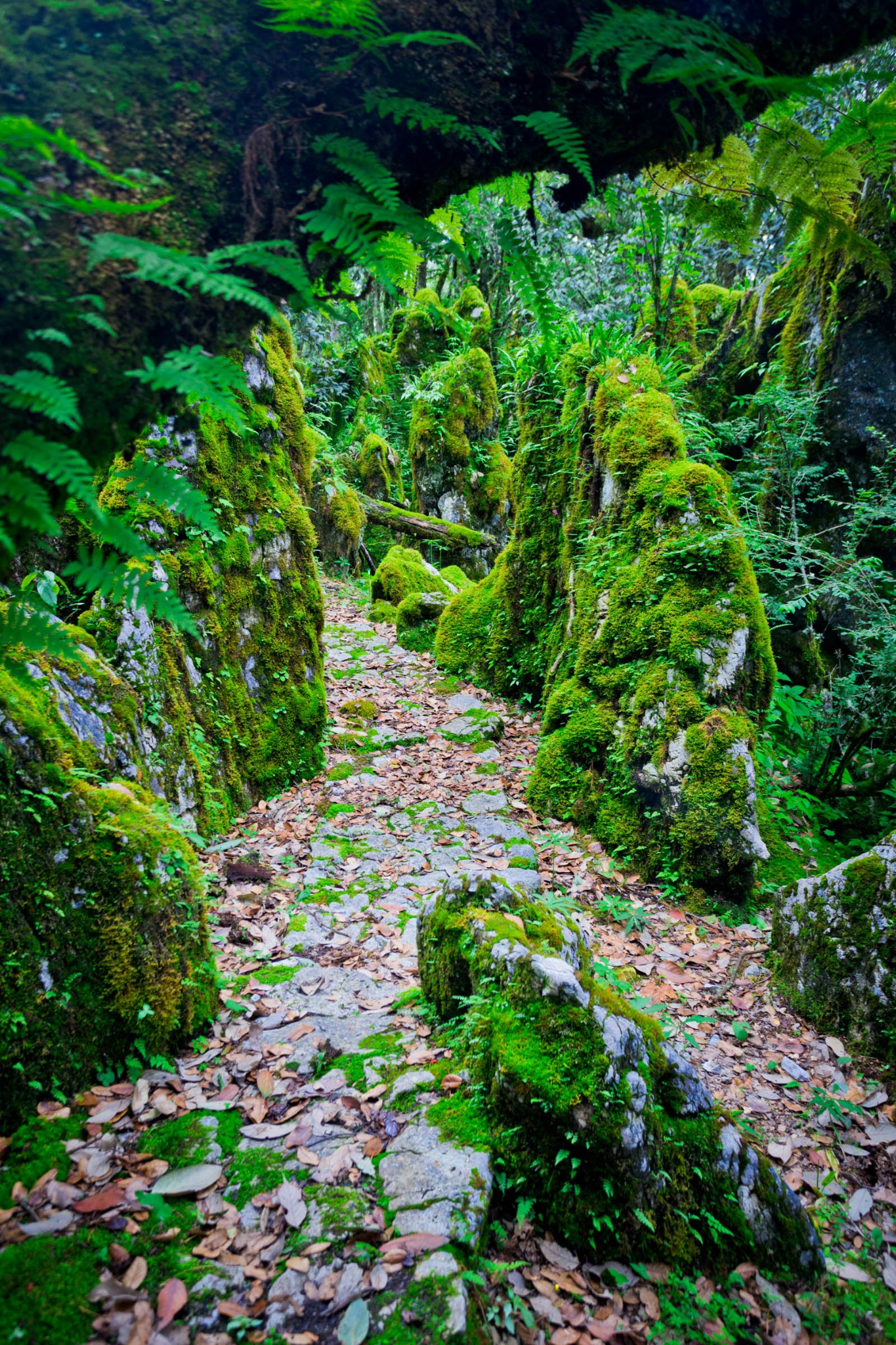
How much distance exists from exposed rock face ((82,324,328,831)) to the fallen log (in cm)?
751

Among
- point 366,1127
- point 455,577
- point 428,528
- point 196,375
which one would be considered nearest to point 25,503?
point 196,375

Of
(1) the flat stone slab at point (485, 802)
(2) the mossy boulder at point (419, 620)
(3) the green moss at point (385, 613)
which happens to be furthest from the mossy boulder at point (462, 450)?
(1) the flat stone slab at point (485, 802)

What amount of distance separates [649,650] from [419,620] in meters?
5.30

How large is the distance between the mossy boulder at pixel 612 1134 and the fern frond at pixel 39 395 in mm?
2675

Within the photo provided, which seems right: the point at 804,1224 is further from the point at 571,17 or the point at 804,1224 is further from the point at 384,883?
the point at 571,17

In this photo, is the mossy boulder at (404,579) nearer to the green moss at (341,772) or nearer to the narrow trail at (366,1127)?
the green moss at (341,772)

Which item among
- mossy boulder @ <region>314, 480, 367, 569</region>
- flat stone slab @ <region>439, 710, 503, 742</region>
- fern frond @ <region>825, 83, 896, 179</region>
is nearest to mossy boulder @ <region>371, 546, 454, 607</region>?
mossy boulder @ <region>314, 480, 367, 569</region>

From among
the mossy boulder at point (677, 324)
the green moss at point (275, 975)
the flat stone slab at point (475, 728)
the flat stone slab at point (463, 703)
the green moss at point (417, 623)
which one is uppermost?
the mossy boulder at point (677, 324)

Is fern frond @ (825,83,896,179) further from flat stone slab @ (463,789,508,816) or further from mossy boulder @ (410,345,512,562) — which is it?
mossy boulder @ (410,345,512,562)

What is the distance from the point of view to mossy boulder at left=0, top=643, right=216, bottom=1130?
2455mm

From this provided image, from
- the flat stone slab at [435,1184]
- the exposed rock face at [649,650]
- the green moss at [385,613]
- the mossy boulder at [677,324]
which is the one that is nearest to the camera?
the flat stone slab at [435,1184]

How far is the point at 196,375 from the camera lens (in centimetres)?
121

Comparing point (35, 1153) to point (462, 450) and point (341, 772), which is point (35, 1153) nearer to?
point (341, 772)

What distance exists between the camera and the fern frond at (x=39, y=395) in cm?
106
